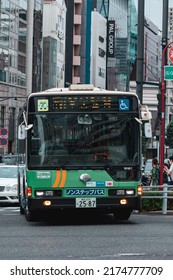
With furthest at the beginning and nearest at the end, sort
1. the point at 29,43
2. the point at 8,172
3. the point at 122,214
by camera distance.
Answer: the point at 29,43 → the point at 8,172 → the point at 122,214

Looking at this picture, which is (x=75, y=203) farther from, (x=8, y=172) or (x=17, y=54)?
(x=17, y=54)

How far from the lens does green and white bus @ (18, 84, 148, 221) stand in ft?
68.7

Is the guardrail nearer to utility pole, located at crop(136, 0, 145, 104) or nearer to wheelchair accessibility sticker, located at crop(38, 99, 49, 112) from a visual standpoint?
utility pole, located at crop(136, 0, 145, 104)

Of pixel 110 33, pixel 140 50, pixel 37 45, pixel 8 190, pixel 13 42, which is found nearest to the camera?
pixel 140 50

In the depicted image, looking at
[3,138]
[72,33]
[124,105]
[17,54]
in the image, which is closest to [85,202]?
[124,105]

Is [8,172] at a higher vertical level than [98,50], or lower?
lower

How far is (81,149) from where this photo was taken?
68.7 ft

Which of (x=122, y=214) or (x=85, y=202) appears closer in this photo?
(x=85, y=202)

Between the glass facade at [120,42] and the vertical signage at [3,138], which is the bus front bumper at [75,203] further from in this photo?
the glass facade at [120,42]

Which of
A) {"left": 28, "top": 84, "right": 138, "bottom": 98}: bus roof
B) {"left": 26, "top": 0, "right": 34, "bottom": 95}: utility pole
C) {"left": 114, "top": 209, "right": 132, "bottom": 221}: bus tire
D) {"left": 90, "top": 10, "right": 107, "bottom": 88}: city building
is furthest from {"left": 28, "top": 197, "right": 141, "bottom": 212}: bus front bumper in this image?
{"left": 90, "top": 10, "right": 107, "bottom": 88}: city building

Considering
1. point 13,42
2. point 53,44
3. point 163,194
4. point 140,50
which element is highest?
point 53,44

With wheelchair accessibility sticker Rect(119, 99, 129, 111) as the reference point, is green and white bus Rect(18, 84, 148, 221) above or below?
below

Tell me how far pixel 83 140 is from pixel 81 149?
21cm

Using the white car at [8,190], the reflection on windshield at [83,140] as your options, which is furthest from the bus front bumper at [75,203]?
the white car at [8,190]
